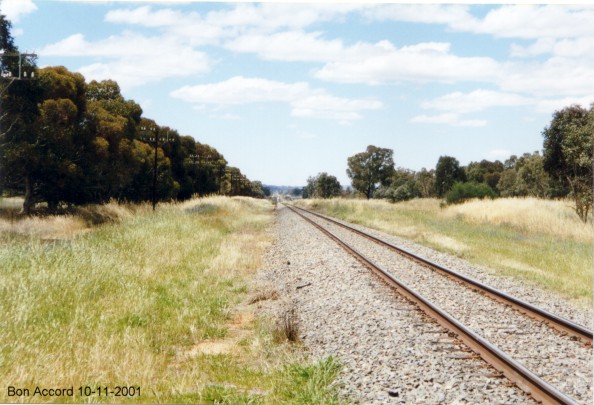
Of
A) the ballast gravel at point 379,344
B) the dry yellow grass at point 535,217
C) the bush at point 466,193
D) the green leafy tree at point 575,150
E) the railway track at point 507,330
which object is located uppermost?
the green leafy tree at point 575,150

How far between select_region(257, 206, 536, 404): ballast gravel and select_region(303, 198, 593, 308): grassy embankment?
4.17 meters

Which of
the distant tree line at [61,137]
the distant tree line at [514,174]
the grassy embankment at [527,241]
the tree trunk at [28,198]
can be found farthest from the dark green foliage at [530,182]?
the tree trunk at [28,198]

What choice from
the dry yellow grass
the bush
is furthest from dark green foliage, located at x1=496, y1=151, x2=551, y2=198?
the dry yellow grass

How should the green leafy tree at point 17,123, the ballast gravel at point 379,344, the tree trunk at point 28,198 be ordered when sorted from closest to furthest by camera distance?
1. the ballast gravel at point 379,344
2. the green leafy tree at point 17,123
3. the tree trunk at point 28,198

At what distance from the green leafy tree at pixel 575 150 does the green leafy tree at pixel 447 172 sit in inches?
2224

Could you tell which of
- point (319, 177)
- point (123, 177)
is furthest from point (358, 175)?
point (123, 177)

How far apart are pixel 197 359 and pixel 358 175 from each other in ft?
310

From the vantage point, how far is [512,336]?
281 inches

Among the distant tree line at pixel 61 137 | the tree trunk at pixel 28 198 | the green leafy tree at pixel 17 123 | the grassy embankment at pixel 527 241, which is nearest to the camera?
the grassy embankment at pixel 527 241

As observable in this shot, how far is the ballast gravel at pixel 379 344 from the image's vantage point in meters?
5.13

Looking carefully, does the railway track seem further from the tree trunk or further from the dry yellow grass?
the tree trunk

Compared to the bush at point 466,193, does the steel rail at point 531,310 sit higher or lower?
lower

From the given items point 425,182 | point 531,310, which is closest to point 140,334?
point 531,310

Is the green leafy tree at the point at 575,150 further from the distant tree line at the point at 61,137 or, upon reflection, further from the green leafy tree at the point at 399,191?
the green leafy tree at the point at 399,191
